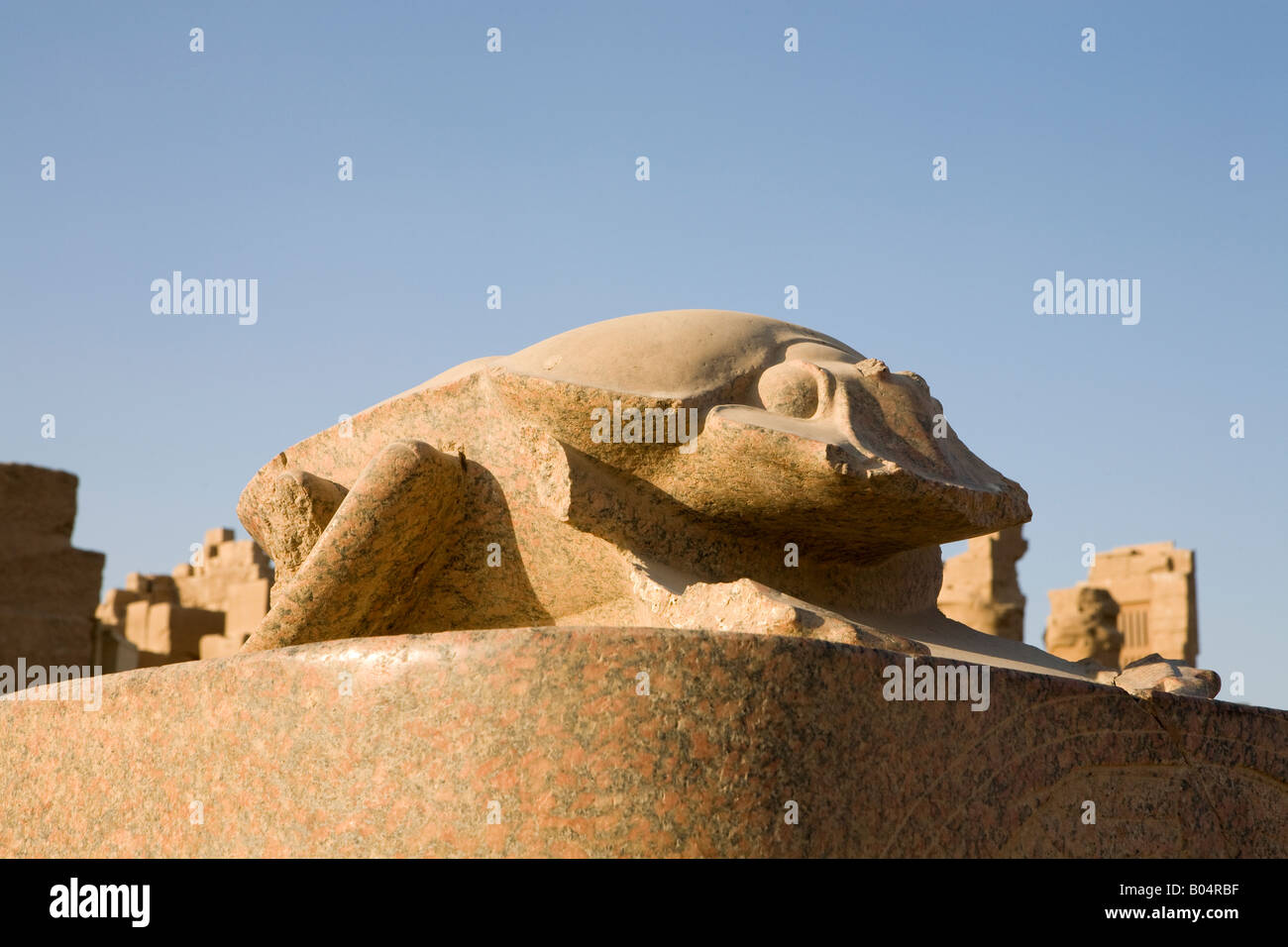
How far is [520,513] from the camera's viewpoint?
11.7 feet

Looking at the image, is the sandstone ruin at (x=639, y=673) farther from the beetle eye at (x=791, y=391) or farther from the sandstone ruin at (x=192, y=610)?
the sandstone ruin at (x=192, y=610)

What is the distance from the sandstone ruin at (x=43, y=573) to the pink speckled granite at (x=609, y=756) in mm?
7828

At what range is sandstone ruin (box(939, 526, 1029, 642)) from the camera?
15.2 meters

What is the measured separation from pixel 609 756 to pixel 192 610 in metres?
13.9

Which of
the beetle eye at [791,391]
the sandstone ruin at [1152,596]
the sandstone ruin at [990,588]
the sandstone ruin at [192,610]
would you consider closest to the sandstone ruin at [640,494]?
the beetle eye at [791,391]

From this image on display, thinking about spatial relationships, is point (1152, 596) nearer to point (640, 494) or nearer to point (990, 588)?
point (990, 588)

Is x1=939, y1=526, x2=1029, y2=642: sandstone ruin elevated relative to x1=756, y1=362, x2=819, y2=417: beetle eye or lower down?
lower down

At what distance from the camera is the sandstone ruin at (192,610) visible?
48.0ft

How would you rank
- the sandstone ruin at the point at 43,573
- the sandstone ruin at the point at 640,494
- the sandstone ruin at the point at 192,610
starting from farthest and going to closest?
the sandstone ruin at the point at 192,610
the sandstone ruin at the point at 43,573
the sandstone ruin at the point at 640,494

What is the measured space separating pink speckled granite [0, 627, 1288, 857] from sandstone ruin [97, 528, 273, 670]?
9.15 meters

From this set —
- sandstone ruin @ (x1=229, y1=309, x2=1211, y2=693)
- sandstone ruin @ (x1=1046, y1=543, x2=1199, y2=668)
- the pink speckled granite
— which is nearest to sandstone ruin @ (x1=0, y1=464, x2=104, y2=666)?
sandstone ruin @ (x1=229, y1=309, x2=1211, y2=693)

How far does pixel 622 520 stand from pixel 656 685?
0.96 metres

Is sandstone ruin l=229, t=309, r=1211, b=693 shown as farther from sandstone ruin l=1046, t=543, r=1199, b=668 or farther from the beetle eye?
sandstone ruin l=1046, t=543, r=1199, b=668
